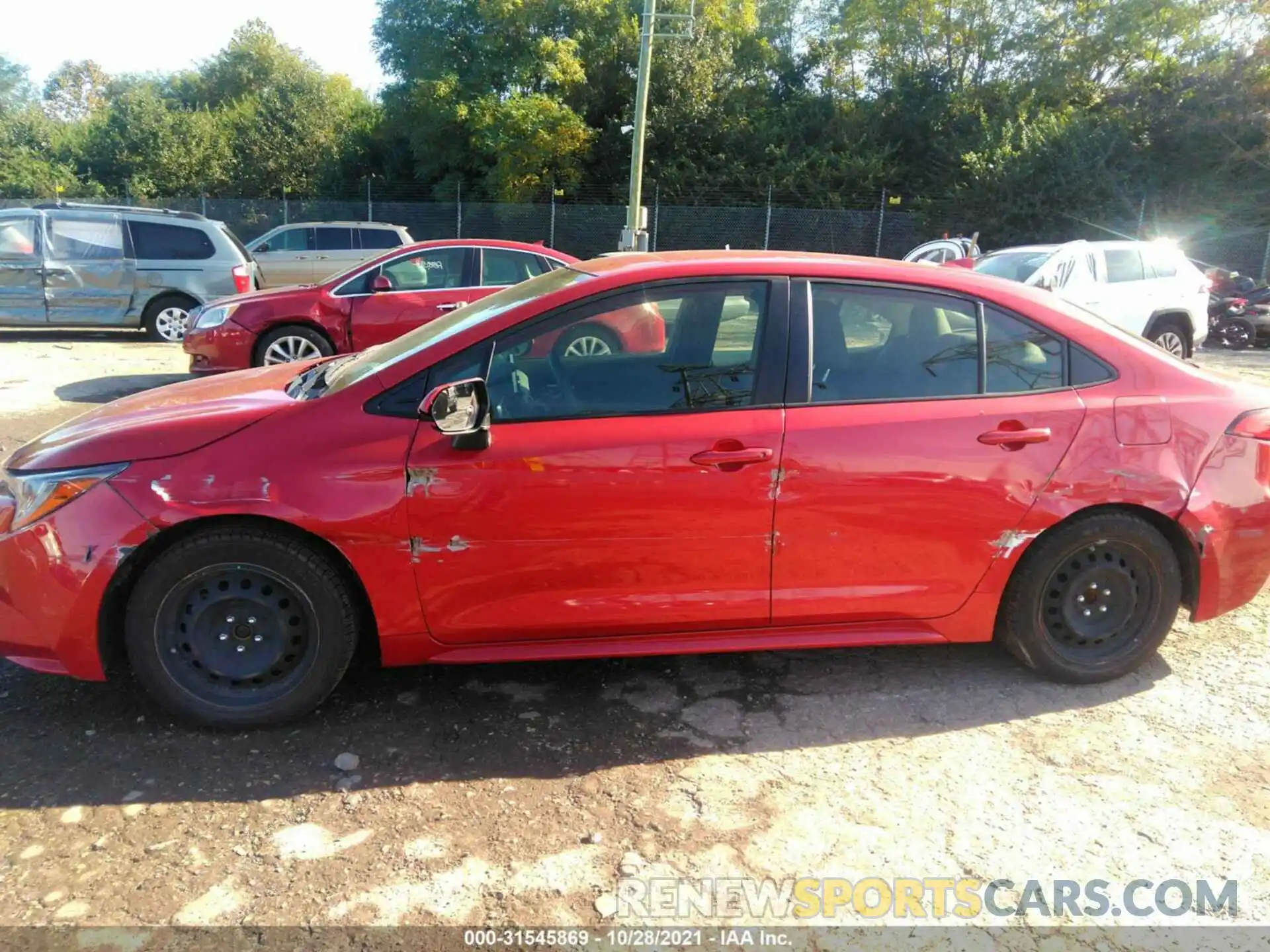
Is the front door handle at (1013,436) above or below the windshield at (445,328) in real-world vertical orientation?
below

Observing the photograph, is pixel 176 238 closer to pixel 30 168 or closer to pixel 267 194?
pixel 267 194

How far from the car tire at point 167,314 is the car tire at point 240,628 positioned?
10100mm

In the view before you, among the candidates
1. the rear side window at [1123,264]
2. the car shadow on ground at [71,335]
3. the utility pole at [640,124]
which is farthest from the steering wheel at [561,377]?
the utility pole at [640,124]

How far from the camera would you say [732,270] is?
3.38m

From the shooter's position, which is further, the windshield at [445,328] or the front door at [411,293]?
the front door at [411,293]

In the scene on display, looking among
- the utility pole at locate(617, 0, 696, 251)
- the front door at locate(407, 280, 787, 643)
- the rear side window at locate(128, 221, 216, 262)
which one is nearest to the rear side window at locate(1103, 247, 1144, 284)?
the utility pole at locate(617, 0, 696, 251)

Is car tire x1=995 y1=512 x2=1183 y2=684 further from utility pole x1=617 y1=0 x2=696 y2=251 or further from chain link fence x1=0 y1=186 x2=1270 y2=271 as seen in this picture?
chain link fence x1=0 y1=186 x2=1270 y2=271

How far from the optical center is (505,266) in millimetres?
9812

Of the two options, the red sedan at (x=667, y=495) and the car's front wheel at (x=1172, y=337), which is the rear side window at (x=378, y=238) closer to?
the car's front wheel at (x=1172, y=337)

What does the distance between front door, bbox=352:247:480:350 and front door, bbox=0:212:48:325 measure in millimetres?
5158

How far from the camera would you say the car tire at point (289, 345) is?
9102 millimetres

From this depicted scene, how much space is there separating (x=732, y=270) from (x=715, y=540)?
1011mm

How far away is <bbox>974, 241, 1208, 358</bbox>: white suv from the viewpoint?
10.7 meters

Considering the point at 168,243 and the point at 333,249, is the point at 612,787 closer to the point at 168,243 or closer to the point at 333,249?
the point at 168,243
